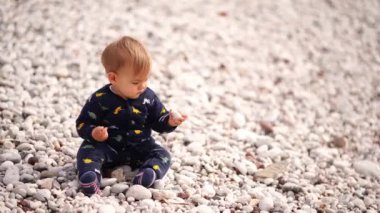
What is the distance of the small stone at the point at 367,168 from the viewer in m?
3.65

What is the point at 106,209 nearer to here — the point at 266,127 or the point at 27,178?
the point at 27,178

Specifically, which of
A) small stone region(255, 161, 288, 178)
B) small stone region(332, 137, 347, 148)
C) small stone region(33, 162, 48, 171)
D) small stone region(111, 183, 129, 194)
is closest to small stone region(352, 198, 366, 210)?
small stone region(255, 161, 288, 178)

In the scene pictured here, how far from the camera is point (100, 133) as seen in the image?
2.70 meters

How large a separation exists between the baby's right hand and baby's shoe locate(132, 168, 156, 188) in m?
0.35

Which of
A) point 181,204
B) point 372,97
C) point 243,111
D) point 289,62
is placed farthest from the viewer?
point 289,62

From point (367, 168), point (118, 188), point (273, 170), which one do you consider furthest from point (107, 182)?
point (367, 168)

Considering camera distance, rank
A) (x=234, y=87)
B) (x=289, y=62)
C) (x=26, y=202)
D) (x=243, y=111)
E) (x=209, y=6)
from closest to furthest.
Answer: (x=26, y=202)
(x=243, y=111)
(x=234, y=87)
(x=289, y=62)
(x=209, y=6)

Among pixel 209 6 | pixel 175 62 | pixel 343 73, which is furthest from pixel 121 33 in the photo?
pixel 343 73

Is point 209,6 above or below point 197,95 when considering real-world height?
above

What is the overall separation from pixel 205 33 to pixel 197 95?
1.38 meters

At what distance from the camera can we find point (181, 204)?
9.48 feet

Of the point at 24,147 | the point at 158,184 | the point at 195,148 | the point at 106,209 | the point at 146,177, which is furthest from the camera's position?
the point at 195,148

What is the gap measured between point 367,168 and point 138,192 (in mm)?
1929

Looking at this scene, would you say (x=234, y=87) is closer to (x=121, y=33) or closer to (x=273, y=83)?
(x=273, y=83)
